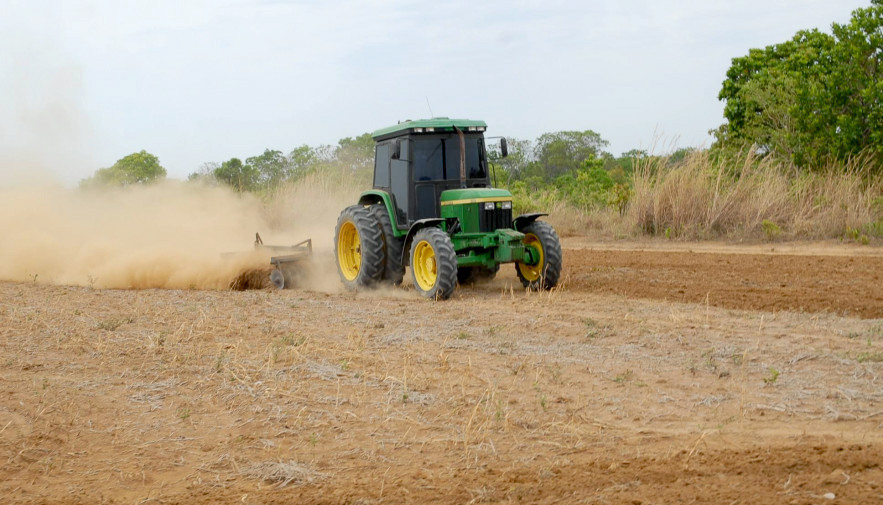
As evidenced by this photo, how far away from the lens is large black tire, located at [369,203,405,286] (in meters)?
12.6

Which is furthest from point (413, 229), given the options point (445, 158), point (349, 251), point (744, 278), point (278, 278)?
point (744, 278)

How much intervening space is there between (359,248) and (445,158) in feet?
7.15

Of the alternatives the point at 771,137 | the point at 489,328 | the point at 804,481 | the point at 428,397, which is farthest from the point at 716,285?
the point at 771,137

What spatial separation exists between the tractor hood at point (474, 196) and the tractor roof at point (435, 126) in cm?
86

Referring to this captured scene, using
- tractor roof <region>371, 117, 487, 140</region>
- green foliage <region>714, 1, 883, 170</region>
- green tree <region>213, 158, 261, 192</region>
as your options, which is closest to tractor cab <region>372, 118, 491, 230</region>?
tractor roof <region>371, 117, 487, 140</region>

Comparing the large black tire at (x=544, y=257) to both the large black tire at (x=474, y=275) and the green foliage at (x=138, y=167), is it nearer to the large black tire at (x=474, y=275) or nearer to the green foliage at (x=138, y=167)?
the large black tire at (x=474, y=275)

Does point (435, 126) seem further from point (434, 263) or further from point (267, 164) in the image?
point (267, 164)

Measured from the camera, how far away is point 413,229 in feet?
39.8

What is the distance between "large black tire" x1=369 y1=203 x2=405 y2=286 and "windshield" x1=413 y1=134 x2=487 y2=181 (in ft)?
3.08

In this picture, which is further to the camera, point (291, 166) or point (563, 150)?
point (563, 150)

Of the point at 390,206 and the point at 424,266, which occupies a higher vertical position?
the point at 390,206

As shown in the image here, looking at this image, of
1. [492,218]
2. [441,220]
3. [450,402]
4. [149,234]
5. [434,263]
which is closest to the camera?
[450,402]

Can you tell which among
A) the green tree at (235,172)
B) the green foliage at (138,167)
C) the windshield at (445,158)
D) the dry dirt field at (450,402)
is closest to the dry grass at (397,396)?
the dry dirt field at (450,402)

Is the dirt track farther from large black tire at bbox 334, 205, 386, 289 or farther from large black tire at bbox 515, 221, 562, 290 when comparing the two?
large black tire at bbox 334, 205, 386, 289
